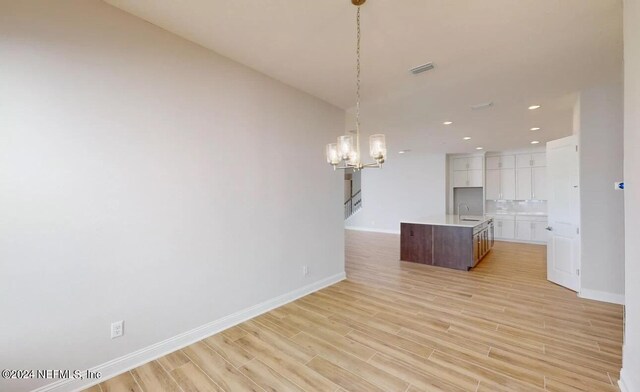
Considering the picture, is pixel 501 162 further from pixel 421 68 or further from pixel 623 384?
pixel 623 384

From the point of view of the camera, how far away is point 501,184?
27.7 feet

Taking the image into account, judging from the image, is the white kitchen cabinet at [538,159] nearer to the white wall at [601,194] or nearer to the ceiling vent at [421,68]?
the white wall at [601,194]

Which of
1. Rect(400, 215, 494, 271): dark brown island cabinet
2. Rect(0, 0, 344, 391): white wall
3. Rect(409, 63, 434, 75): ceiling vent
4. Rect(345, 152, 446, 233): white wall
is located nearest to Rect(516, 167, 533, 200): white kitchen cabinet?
Rect(345, 152, 446, 233): white wall

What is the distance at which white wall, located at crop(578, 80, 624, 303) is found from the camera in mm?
3385

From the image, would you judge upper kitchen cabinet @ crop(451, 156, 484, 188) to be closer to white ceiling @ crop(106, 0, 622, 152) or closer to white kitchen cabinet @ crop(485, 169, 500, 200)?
white kitchen cabinet @ crop(485, 169, 500, 200)

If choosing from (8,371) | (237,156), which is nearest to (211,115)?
(237,156)

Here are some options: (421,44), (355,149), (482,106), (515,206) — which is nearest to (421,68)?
(421,44)

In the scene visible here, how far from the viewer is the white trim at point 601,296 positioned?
11.1 feet

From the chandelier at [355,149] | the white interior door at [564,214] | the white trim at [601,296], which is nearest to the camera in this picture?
the chandelier at [355,149]

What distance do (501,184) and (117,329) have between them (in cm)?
982

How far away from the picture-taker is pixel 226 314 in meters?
2.83

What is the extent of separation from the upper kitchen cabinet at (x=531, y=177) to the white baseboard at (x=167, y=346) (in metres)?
8.02

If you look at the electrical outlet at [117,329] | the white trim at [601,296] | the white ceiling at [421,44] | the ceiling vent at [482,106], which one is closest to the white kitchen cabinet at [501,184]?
the white ceiling at [421,44]

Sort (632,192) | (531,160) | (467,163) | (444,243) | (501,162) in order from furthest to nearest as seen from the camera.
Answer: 1. (467,163)
2. (501,162)
3. (531,160)
4. (444,243)
5. (632,192)
